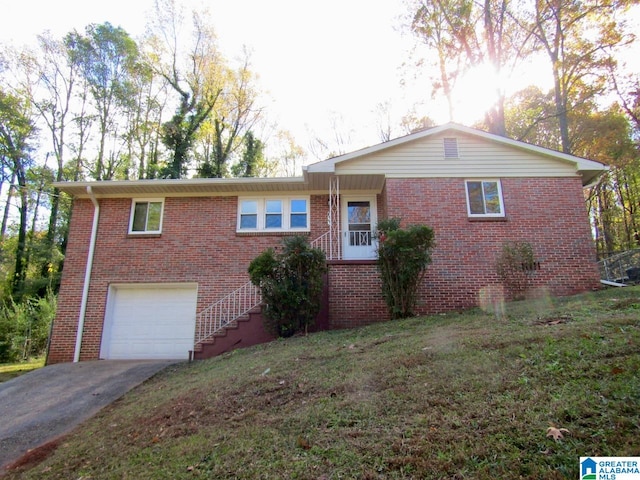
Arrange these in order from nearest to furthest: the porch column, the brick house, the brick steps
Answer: the brick steps < the brick house < the porch column

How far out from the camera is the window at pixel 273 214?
11.1 metres

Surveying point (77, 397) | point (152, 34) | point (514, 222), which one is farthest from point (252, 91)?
point (77, 397)

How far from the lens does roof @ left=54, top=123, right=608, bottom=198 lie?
1034 centimetres

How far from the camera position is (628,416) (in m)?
2.58

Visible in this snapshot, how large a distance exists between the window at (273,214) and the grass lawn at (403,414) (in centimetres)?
570

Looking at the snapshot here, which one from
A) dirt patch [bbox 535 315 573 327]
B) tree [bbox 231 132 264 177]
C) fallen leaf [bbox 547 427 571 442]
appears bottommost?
fallen leaf [bbox 547 427 571 442]

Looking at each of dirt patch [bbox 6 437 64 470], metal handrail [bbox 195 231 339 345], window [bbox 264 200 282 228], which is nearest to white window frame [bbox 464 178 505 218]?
metal handrail [bbox 195 231 339 345]

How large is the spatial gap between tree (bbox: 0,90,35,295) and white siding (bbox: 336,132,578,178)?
19581mm

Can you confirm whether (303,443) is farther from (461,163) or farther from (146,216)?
(146,216)

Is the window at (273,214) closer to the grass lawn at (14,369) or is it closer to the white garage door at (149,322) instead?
the white garage door at (149,322)

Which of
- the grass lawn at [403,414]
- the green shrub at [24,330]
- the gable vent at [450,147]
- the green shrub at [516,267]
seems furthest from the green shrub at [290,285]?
the green shrub at [24,330]

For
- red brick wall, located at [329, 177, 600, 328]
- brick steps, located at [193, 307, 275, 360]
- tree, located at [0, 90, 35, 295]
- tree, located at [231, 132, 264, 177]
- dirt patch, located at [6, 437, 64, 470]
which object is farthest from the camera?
tree, located at [231, 132, 264, 177]

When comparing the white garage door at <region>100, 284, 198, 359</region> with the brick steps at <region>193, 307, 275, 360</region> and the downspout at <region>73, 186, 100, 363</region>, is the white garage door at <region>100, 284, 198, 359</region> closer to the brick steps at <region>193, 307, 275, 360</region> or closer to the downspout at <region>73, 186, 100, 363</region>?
the downspout at <region>73, 186, 100, 363</region>

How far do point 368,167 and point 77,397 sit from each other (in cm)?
808
